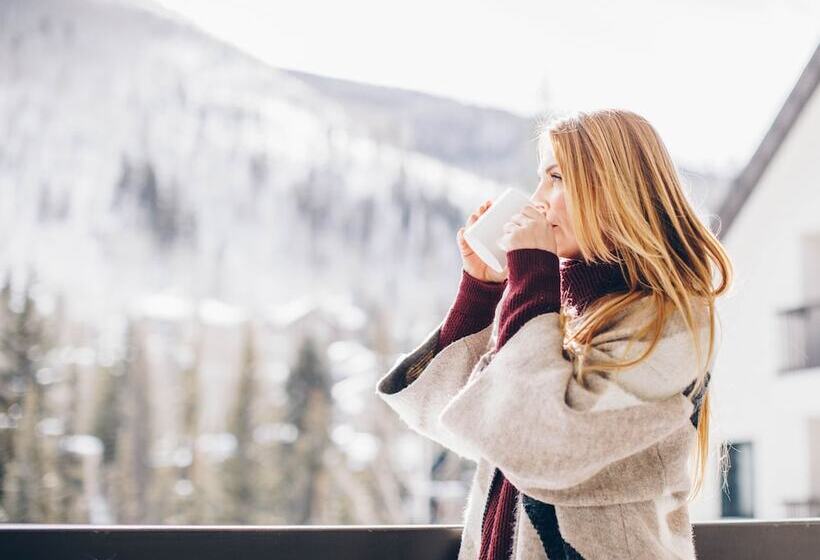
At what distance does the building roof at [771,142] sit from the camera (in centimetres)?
616

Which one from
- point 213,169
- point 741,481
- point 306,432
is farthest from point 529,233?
point 213,169

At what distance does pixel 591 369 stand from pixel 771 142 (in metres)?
6.55

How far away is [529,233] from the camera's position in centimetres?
86

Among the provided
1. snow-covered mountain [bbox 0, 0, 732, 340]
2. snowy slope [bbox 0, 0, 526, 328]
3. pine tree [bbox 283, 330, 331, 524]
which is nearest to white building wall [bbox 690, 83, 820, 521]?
pine tree [bbox 283, 330, 331, 524]

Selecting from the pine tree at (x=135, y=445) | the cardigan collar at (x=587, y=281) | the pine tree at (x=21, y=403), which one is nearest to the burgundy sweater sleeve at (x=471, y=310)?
the cardigan collar at (x=587, y=281)

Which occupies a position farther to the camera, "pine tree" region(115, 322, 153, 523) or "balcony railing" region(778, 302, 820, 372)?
"pine tree" region(115, 322, 153, 523)

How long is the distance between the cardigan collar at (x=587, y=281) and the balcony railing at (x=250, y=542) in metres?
0.28

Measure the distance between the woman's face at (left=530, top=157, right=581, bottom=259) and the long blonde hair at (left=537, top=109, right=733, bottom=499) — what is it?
0.02 meters

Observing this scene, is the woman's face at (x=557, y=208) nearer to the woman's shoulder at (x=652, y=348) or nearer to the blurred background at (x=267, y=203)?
the woman's shoulder at (x=652, y=348)

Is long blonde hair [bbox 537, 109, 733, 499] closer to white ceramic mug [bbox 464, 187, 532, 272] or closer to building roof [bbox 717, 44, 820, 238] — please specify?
white ceramic mug [bbox 464, 187, 532, 272]

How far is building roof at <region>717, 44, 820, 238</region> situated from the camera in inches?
243

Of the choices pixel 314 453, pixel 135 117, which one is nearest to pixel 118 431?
pixel 314 453

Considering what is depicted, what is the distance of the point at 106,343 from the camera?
55.0ft

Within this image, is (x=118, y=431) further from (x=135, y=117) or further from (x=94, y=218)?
(x=135, y=117)
